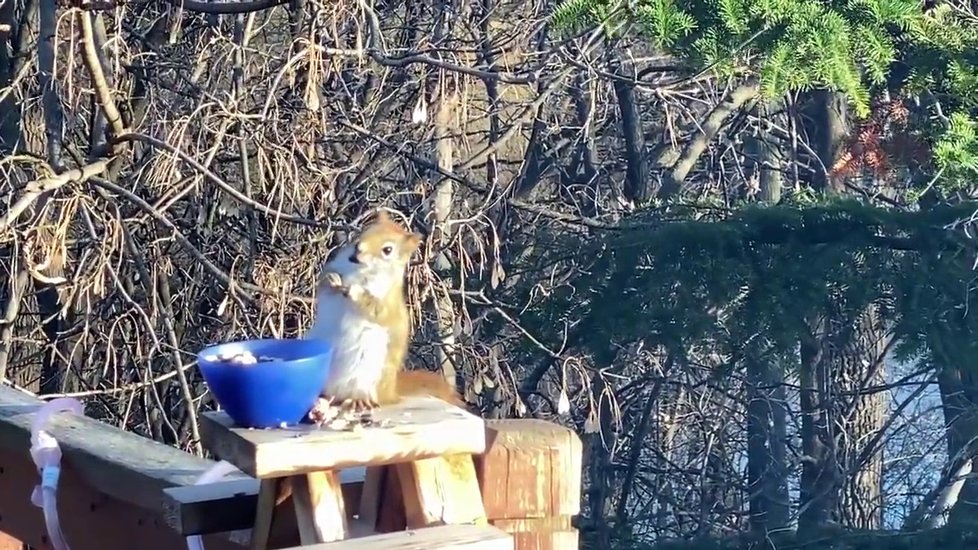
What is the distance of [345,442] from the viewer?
1.24m

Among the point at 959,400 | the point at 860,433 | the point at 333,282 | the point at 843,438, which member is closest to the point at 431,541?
the point at 333,282

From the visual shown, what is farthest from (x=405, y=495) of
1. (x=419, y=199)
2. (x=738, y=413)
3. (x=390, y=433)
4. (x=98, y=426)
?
(x=738, y=413)

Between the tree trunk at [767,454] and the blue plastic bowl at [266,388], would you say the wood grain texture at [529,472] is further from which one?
the tree trunk at [767,454]

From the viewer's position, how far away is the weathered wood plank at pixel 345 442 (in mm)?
1210

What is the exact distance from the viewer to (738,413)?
588 centimetres

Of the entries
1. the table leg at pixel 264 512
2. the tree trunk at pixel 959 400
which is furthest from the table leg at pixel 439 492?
the tree trunk at pixel 959 400

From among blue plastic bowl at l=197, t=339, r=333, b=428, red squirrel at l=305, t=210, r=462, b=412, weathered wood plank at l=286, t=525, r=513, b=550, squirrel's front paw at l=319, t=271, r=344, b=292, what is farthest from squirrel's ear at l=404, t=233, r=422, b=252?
weathered wood plank at l=286, t=525, r=513, b=550

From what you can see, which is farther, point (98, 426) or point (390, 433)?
point (98, 426)

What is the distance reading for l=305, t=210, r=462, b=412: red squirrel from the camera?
1.49 metres

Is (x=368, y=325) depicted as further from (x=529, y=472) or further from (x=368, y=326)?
(x=529, y=472)

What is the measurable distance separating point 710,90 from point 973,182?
3027 millimetres

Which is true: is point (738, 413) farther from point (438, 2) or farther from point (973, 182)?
point (973, 182)

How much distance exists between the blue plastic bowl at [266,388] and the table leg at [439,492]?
4.9 inches

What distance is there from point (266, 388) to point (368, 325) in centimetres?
33
